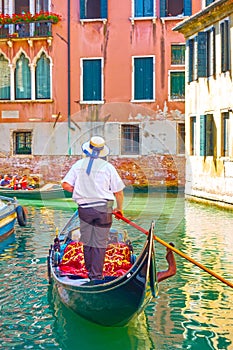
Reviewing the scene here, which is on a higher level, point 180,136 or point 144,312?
point 180,136

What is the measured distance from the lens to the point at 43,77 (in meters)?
17.4

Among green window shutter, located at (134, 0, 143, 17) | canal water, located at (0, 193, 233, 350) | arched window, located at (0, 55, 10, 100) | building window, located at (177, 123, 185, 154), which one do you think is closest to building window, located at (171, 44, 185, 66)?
green window shutter, located at (134, 0, 143, 17)

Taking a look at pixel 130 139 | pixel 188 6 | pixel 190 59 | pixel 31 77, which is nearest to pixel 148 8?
pixel 188 6

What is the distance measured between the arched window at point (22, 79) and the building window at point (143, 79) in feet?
8.47

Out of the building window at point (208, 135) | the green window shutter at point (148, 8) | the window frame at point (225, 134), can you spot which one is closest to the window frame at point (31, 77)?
the green window shutter at point (148, 8)

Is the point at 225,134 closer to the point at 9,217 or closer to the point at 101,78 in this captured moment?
the point at 101,78

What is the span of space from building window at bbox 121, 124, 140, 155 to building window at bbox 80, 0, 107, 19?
2.66 m

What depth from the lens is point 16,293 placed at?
6.05 metres

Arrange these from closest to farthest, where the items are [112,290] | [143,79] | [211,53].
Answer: [112,290] < [211,53] < [143,79]

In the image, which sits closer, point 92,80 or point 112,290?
point 112,290

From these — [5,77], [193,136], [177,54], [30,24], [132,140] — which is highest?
[30,24]

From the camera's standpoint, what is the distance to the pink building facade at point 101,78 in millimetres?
16891

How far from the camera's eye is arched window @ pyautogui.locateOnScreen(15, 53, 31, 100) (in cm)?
1752

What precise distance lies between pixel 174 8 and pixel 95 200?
12.6 meters
